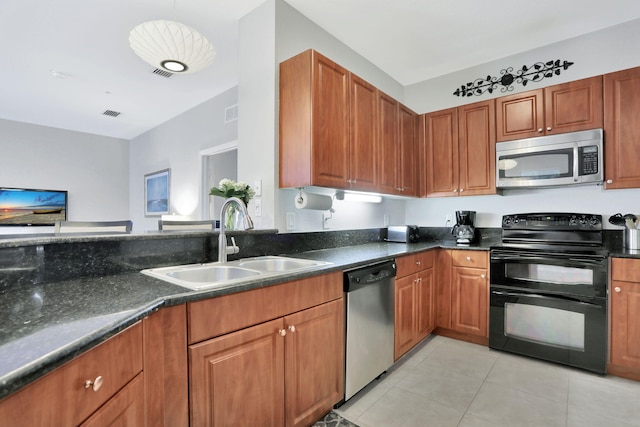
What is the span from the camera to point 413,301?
251cm

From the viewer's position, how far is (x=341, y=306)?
70.2 inches

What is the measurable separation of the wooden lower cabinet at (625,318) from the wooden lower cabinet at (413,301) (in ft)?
4.06

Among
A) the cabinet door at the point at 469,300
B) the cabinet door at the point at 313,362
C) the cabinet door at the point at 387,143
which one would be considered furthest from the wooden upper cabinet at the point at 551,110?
the cabinet door at the point at 313,362

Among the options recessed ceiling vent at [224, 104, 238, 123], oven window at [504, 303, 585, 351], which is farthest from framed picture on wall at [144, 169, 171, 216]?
oven window at [504, 303, 585, 351]

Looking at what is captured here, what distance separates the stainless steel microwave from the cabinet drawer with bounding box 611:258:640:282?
2.25 ft

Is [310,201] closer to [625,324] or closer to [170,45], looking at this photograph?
[170,45]

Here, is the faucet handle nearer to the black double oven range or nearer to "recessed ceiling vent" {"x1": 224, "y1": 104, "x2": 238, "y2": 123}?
the black double oven range

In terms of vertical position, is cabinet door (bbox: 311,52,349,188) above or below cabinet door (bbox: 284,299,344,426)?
above

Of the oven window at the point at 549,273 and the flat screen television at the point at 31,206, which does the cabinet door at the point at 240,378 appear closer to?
the oven window at the point at 549,273

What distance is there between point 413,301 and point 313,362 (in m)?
1.21

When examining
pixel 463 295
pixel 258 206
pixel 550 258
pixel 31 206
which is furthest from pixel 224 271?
pixel 31 206

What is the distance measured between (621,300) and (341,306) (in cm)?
203

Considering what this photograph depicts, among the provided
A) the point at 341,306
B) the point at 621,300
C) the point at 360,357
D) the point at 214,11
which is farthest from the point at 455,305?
the point at 214,11

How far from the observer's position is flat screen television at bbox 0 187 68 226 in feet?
16.6
